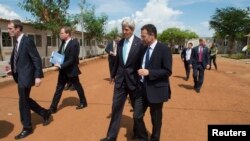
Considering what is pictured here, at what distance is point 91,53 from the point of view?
42.3 m

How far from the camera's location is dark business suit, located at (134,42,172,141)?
4.73 metres

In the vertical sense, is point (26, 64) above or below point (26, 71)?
above

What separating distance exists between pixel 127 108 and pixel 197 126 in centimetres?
195

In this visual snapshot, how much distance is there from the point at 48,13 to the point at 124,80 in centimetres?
2046

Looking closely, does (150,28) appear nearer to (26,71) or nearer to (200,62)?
(26,71)

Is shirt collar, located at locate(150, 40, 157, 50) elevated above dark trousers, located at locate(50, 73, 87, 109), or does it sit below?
above

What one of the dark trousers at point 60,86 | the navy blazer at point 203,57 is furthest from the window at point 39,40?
the dark trousers at point 60,86

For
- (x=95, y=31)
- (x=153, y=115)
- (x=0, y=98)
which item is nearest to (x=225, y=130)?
(x=153, y=115)

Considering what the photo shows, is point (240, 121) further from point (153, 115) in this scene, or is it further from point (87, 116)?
point (87, 116)

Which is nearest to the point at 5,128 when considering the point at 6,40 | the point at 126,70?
the point at 126,70

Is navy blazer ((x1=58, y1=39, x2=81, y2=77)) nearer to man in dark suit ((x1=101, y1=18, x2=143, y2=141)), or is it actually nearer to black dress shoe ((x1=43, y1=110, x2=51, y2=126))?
black dress shoe ((x1=43, y1=110, x2=51, y2=126))

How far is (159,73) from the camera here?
15.4 ft

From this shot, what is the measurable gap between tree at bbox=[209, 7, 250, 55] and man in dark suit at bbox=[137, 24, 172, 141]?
154 feet

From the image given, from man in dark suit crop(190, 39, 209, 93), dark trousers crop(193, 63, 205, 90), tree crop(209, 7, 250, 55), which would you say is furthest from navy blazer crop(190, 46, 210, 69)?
tree crop(209, 7, 250, 55)
